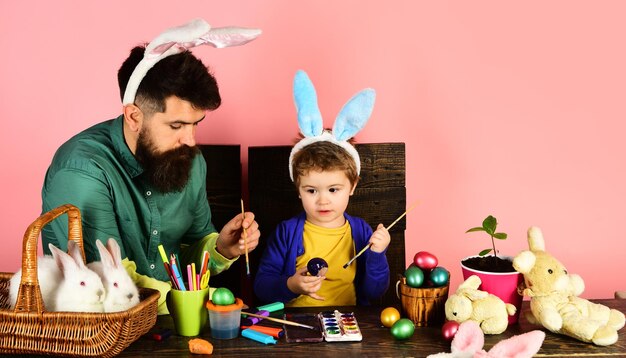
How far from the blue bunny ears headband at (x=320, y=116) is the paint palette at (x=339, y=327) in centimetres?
54

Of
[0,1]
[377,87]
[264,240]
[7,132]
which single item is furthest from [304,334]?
[0,1]

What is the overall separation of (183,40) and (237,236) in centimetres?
55

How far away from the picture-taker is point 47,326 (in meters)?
1.37

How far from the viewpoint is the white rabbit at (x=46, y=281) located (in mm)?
1425

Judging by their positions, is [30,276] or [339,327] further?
[339,327]

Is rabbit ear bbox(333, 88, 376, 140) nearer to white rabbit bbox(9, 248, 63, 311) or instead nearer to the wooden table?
the wooden table

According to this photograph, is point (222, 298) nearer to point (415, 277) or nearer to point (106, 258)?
point (106, 258)

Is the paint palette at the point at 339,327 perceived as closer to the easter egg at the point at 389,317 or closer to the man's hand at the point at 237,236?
the easter egg at the point at 389,317

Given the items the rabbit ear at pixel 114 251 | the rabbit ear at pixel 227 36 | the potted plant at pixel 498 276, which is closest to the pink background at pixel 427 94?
the rabbit ear at pixel 227 36

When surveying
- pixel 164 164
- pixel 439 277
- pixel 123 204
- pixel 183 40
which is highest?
pixel 183 40

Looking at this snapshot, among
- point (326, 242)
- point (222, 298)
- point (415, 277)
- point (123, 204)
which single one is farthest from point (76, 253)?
point (326, 242)

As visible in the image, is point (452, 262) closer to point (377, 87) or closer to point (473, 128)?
point (473, 128)

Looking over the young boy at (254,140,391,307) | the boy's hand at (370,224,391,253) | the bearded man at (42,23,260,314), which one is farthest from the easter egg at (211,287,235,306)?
the boy's hand at (370,224,391,253)

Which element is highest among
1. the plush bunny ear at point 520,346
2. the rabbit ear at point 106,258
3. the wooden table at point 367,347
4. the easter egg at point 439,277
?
the rabbit ear at point 106,258
